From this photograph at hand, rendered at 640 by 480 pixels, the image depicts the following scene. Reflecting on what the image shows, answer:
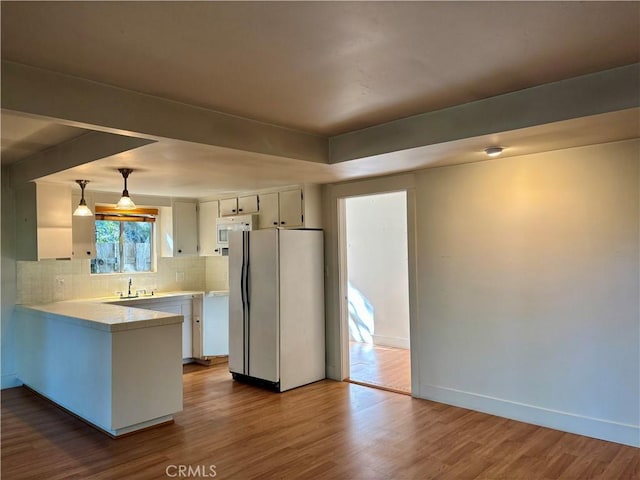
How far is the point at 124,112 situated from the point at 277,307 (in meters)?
2.60

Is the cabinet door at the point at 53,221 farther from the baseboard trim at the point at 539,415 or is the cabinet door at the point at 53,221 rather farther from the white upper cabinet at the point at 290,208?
the baseboard trim at the point at 539,415

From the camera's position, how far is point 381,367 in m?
5.58

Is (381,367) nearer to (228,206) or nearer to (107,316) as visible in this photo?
(228,206)

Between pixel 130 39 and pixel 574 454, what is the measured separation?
368 cm

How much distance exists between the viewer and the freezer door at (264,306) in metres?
4.65

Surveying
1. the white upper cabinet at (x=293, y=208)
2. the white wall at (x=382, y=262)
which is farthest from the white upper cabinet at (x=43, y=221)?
the white wall at (x=382, y=262)

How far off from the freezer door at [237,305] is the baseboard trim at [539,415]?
6.55ft

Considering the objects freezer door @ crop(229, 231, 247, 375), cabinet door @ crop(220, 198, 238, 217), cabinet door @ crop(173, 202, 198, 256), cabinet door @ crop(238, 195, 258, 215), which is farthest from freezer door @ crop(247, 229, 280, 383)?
cabinet door @ crop(173, 202, 198, 256)

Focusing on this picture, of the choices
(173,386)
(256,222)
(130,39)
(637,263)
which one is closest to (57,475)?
(173,386)

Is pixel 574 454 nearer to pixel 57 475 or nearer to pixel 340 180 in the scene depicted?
pixel 340 180

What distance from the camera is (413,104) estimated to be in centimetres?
297

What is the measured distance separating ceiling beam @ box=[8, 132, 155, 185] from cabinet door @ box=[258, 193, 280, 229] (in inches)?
85.0

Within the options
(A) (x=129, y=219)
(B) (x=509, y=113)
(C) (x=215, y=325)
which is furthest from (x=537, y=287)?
(A) (x=129, y=219)

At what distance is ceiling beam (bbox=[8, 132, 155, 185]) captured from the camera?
124 inches
